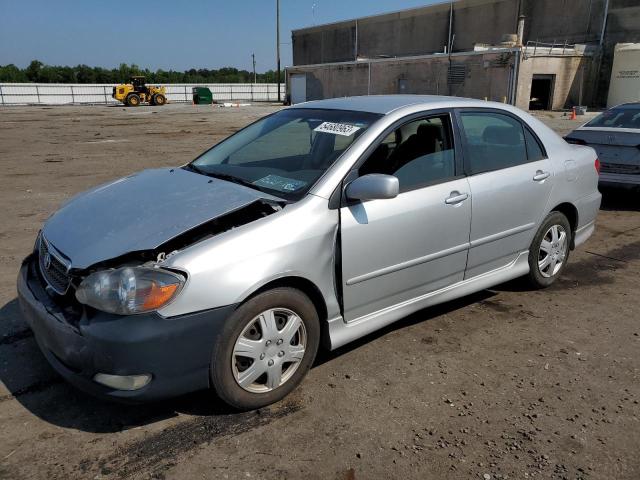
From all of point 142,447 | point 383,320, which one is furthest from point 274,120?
point 142,447

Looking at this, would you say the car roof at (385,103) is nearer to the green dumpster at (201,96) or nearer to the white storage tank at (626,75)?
the white storage tank at (626,75)

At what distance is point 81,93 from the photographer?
2012 inches

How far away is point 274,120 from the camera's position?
4121 millimetres

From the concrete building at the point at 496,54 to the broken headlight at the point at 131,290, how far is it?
3103 centimetres

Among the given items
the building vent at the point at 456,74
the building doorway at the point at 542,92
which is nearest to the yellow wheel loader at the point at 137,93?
the building vent at the point at 456,74

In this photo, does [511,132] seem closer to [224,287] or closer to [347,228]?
[347,228]

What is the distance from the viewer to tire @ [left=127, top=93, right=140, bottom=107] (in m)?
42.9

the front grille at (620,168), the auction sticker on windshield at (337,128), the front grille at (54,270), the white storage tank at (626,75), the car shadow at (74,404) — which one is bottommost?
the car shadow at (74,404)

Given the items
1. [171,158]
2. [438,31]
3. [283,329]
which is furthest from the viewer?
[438,31]

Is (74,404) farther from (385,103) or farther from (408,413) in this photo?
(385,103)

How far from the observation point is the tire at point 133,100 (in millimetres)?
42875

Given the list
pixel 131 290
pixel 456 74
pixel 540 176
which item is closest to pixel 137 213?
pixel 131 290

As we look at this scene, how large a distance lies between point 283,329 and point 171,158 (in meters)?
10.4

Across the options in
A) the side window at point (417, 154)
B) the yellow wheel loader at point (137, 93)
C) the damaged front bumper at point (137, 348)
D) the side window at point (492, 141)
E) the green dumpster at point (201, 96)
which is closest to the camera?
the damaged front bumper at point (137, 348)
